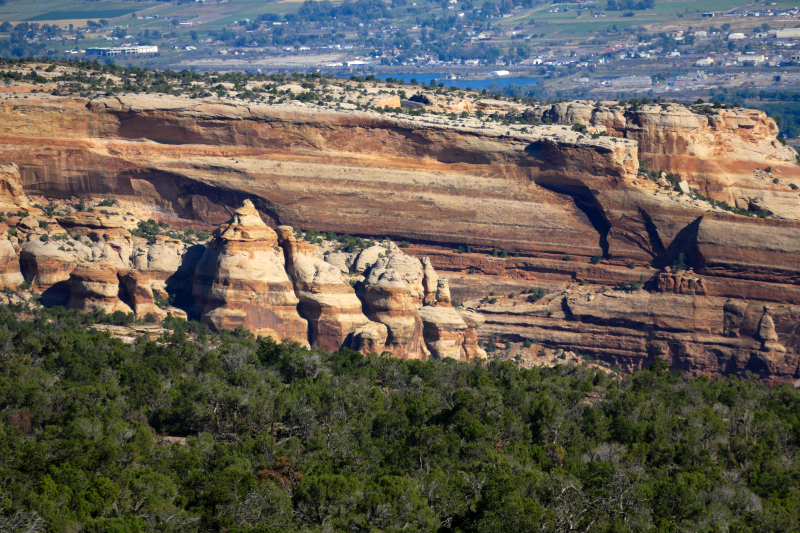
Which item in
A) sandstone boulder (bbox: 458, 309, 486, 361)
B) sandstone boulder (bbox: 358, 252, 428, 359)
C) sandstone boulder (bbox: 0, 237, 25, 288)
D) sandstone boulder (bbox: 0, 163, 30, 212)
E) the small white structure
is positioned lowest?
sandstone boulder (bbox: 458, 309, 486, 361)

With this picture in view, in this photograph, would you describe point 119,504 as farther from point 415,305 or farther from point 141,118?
point 141,118

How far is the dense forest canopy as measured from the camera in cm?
3136

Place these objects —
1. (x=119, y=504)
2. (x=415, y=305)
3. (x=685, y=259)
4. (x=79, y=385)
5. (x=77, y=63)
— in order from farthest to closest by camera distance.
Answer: (x=77, y=63) < (x=685, y=259) < (x=415, y=305) < (x=79, y=385) < (x=119, y=504)

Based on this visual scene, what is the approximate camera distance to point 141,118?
6506 cm

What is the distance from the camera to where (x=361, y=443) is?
38.9 metres

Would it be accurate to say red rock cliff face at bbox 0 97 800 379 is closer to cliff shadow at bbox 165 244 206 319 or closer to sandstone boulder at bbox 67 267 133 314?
cliff shadow at bbox 165 244 206 319

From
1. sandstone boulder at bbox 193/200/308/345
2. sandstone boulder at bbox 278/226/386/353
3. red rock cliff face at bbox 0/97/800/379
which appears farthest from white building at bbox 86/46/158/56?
sandstone boulder at bbox 278/226/386/353

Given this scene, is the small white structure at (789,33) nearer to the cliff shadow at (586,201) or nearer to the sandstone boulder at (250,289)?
the cliff shadow at (586,201)

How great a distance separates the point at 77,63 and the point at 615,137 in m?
33.9

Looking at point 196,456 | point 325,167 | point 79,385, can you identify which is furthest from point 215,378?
point 325,167

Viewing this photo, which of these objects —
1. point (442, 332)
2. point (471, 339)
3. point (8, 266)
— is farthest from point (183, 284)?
point (471, 339)

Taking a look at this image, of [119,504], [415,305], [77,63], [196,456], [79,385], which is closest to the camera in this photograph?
[119,504]

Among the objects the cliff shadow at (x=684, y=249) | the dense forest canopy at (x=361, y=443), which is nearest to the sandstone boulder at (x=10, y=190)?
the dense forest canopy at (x=361, y=443)

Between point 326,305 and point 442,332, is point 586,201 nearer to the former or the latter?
point 442,332
